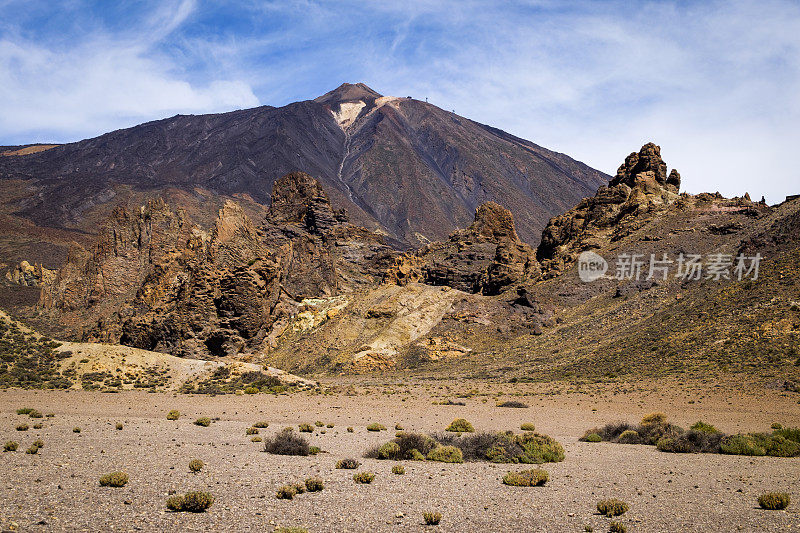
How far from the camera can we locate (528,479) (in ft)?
38.8

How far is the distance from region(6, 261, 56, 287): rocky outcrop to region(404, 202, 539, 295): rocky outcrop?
74912 millimetres

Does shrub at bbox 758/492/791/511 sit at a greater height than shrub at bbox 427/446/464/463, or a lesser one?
greater

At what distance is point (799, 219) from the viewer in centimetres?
4444

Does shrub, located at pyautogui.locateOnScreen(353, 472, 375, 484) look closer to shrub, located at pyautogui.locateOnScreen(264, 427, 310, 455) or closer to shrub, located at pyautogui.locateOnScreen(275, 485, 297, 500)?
shrub, located at pyautogui.locateOnScreen(275, 485, 297, 500)

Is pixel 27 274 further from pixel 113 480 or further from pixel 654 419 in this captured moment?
pixel 654 419

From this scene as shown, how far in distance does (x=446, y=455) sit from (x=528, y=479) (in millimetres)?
3354

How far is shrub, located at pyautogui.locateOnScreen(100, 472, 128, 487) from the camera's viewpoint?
9.73m

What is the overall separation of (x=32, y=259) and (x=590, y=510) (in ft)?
451

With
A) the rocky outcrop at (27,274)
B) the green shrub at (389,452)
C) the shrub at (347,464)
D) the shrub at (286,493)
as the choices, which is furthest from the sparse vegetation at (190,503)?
the rocky outcrop at (27,274)

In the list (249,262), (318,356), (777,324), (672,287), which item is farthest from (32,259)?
(777,324)

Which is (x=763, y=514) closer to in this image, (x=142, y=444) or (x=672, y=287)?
(x=142, y=444)

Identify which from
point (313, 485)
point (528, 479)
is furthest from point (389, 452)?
point (313, 485)

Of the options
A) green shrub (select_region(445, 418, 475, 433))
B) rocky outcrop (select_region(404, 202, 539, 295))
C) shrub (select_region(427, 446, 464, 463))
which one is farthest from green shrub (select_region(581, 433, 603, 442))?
rocky outcrop (select_region(404, 202, 539, 295))

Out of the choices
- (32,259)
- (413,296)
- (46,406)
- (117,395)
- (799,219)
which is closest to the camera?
(46,406)
